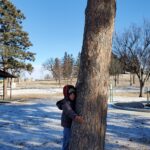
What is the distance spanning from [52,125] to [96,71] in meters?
9.17

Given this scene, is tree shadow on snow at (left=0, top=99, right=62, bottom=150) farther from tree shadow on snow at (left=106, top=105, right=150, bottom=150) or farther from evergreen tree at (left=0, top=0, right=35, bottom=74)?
evergreen tree at (left=0, top=0, right=35, bottom=74)

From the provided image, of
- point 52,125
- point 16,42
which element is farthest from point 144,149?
point 16,42

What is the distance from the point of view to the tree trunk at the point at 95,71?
5422mm

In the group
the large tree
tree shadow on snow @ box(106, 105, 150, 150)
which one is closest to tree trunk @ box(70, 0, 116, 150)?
tree shadow on snow @ box(106, 105, 150, 150)

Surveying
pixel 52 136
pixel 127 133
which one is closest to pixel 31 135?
pixel 52 136

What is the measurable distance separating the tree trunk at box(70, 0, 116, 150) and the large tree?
32.2 m

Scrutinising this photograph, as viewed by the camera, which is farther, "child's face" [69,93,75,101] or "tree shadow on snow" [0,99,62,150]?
"tree shadow on snow" [0,99,62,150]

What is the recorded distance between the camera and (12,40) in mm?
38688

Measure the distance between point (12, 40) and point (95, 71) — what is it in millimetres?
34123

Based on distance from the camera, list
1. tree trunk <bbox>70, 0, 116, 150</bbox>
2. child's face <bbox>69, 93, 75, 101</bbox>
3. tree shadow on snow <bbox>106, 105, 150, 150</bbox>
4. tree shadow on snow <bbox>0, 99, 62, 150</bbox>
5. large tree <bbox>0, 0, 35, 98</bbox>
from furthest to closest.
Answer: large tree <bbox>0, 0, 35, 98</bbox>, tree shadow on snow <bbox>106, 105, 150, 150</bbox>, tree shadow on snow <bbox>0, 99, 62, 150</bbox>, child's face <bbox>69, 93, 75, 101</bbox>, tree trunk <bbox>70, 0, 116, 150</bbox>

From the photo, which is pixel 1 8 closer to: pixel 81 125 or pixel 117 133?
pixel 117 133

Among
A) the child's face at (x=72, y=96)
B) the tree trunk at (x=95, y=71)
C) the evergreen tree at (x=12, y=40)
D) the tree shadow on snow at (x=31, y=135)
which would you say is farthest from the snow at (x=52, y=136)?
the evergreen tree at (x=12, y=40)

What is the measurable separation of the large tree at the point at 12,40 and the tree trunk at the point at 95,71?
32.2m

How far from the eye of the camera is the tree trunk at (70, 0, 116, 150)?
213 inches
